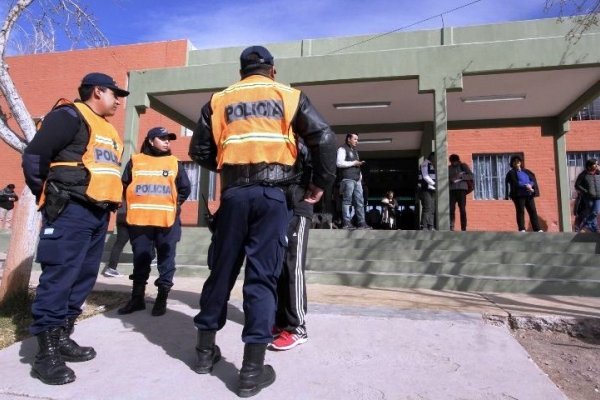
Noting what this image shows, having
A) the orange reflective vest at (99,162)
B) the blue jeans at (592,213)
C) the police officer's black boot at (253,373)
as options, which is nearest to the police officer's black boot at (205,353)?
the police officer's black boot at (253,373)

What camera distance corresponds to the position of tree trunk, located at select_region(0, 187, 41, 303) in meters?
3.88

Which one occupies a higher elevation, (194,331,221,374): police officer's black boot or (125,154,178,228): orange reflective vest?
(125,154,178,228): orange reflective vest

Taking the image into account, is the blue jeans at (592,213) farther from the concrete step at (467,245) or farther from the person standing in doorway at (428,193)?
the person standing in doorway at (428,193)

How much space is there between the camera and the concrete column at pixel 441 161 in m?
7.51

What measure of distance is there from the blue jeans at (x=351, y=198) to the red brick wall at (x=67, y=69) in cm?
1211

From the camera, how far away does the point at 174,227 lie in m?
4.00

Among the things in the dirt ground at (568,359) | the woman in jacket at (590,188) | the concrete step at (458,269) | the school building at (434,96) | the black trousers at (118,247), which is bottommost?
the dirt ground at (568,359)

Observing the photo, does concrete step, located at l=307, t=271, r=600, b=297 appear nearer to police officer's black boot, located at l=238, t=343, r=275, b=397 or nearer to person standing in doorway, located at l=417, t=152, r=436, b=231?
person standing in doorway, located at l=417, t=152, r=436, b=231

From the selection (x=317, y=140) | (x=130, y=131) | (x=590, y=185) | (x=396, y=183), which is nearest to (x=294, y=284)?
(x=317, y=140)

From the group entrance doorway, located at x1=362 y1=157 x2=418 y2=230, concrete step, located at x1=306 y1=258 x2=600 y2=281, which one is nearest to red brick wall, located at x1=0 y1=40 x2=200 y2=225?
entrance doorway, located at x1=362 y1=157 x2=418 y2=230

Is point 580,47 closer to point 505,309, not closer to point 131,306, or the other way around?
point 505,309

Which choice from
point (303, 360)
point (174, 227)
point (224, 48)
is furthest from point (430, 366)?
point (224, 48)

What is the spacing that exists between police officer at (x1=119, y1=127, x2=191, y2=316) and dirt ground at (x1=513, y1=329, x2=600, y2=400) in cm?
305

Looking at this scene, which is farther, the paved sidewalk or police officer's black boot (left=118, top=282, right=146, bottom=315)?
police officer's black boot (left=118, top=282, right=146, bottom=315)
